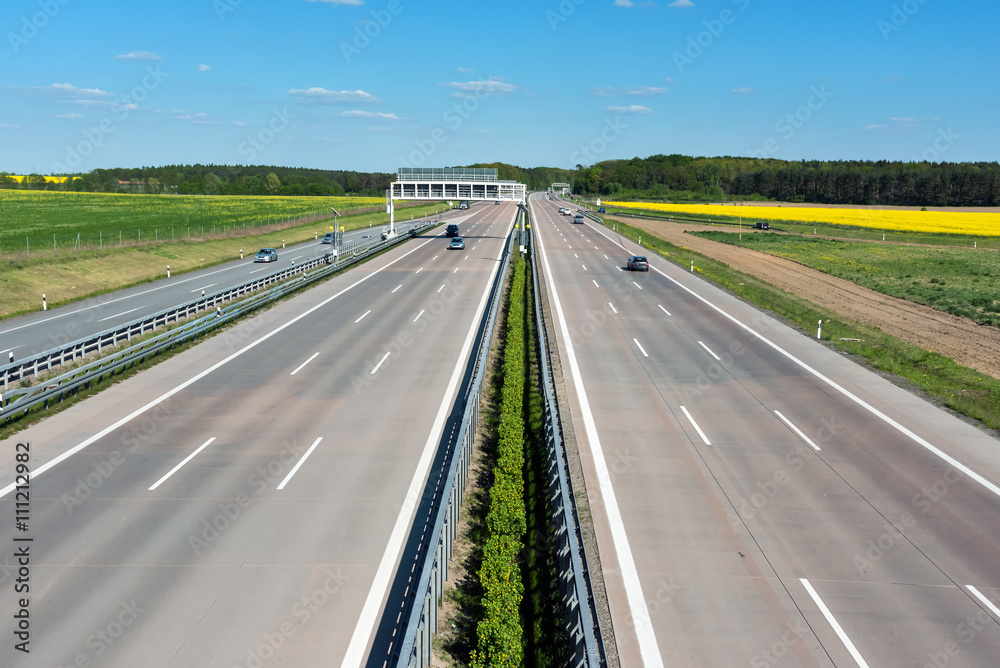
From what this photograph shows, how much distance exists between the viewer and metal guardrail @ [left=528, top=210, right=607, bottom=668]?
869cm

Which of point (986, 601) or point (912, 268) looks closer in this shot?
point (986, 601)

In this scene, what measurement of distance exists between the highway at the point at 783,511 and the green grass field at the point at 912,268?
67.3ft

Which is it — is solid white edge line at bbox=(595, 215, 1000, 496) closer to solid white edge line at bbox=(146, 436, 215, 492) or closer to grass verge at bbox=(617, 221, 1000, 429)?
grass verge at bbox=(617, 221, 1000, 429)

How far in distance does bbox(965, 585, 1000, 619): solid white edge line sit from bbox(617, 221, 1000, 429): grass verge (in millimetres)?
9574

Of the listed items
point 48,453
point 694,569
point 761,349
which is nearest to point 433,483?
point 694,569

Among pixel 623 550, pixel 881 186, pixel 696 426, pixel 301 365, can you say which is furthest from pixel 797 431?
pixel 881 186

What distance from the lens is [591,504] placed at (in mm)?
13812

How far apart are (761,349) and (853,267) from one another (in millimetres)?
36174

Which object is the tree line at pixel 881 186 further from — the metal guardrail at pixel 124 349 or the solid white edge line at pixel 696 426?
the solid white edge line at pixel 696 426

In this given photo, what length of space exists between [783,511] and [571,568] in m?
5.53

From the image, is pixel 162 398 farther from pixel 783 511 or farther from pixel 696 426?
pixel 783 511

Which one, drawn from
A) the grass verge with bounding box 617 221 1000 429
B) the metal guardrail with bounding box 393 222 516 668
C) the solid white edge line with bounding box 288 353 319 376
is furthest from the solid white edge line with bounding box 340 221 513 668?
the grass verge with bounding box 617 221 1000 429

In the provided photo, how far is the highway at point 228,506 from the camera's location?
9.52 m

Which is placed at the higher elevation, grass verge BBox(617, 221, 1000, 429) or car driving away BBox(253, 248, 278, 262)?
car driving away BBox(253, 248, 278, 262)
